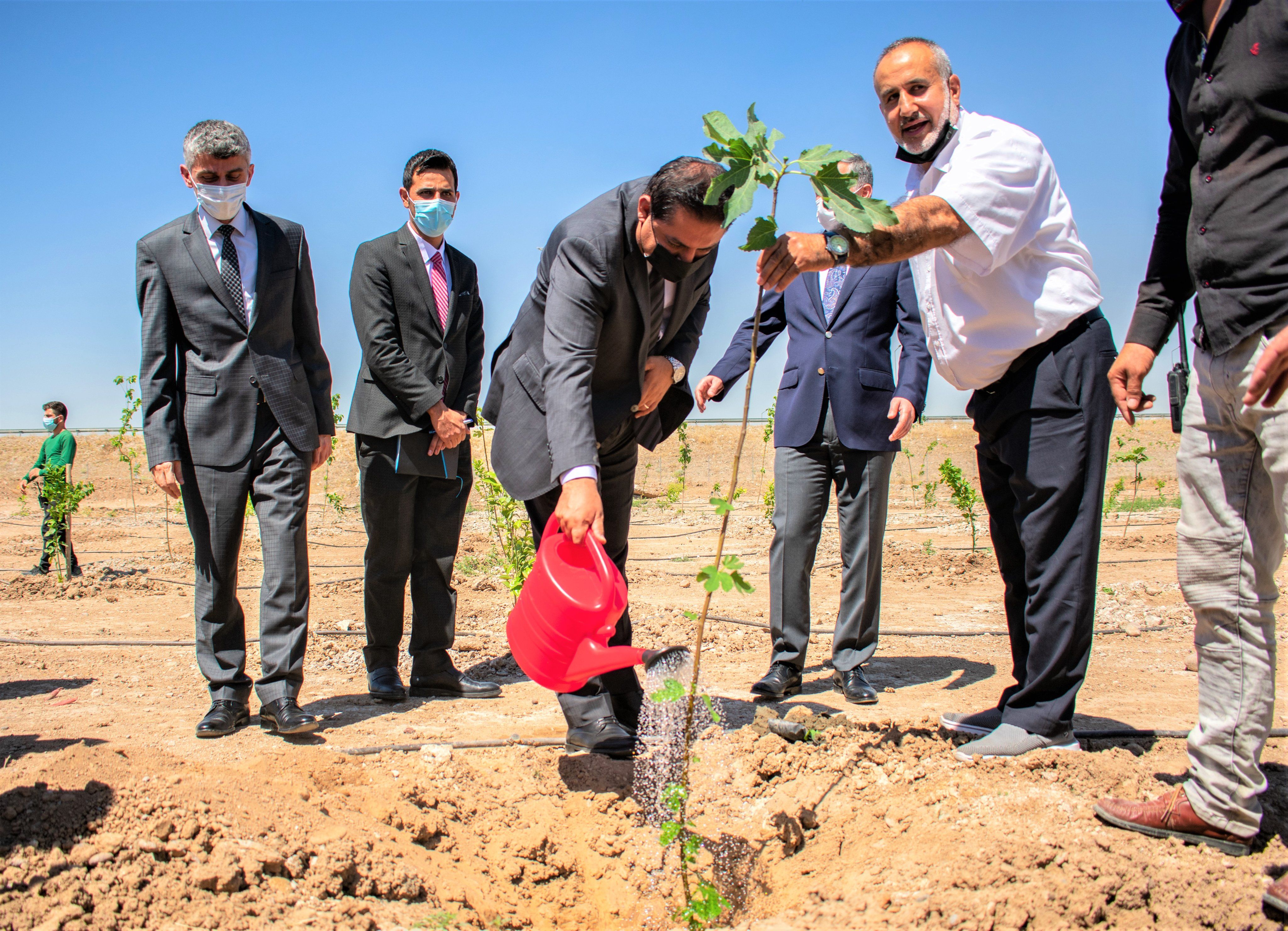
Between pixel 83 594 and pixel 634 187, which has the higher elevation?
pixel 634 187

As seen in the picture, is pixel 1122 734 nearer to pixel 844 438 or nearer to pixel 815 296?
pixel 844 438

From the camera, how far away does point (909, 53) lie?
253cm

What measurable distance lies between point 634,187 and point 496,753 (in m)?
1.97

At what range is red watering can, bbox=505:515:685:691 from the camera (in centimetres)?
207

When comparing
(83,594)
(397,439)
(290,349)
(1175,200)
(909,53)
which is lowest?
(83,594)

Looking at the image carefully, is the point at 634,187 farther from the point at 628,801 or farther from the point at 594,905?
the point at 594,905

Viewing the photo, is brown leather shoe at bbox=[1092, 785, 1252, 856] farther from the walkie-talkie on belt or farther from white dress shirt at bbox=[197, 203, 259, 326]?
white dress shirt at bbox=[197, 203, 259, 326]

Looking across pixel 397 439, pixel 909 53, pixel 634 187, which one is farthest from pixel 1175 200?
pixel 397 439

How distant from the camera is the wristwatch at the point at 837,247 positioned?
6.63 feet

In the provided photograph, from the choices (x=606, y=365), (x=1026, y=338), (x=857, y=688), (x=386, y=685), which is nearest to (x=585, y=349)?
(x=606, y=365)

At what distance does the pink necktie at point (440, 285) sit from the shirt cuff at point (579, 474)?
1.84 metres

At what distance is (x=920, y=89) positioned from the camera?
2516mm

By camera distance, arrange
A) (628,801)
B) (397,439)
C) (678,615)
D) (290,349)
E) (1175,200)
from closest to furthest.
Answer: (1175,200) → (628,801) → (290,349) → (397,439) → (678,615)

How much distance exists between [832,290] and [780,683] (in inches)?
71.5
